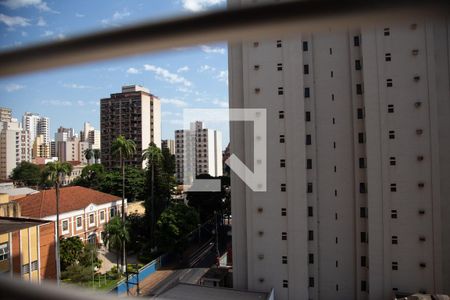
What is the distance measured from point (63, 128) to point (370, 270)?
3372 cm

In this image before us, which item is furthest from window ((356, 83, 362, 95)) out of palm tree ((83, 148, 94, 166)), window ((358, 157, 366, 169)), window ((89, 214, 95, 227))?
palm tree ((83, 148, 94, 166))

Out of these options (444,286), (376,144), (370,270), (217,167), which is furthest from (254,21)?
(217,167)

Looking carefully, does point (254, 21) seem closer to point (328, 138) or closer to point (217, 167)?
point (328, 138)

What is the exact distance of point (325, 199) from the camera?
7254mm

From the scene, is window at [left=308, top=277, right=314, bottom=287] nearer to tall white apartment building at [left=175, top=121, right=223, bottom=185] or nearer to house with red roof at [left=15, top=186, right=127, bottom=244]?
house with red roof at [left=15, top=186, right=127, bottom=244]

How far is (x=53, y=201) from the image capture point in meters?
9.91

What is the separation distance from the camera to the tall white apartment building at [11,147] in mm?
20250

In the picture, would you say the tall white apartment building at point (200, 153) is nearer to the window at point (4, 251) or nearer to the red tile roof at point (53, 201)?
the red tile roof at point (53, 201)

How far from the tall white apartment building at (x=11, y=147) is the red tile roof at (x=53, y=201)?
12.5 meters

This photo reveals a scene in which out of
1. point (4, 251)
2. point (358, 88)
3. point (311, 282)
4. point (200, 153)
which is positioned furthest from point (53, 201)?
point (358, 88)

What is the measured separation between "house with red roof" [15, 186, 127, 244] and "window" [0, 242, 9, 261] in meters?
3.81

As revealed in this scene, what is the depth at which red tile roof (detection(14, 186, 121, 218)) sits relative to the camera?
9.38 meters

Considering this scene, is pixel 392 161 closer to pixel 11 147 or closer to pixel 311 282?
pixel 311 282

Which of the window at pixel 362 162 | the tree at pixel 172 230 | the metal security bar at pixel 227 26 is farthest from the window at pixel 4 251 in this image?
the window at pixel 362 162
